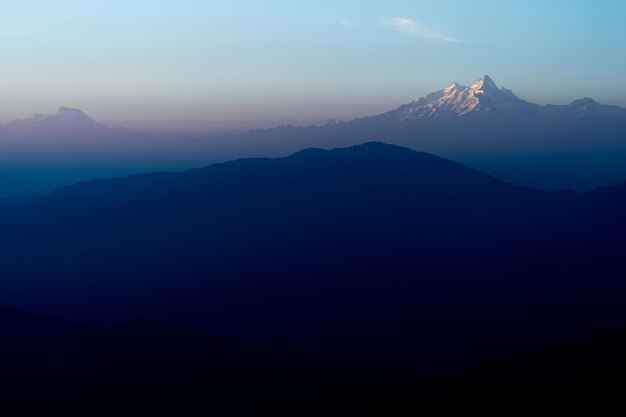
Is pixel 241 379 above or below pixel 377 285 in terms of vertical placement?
above

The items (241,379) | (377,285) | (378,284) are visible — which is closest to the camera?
(241,379)

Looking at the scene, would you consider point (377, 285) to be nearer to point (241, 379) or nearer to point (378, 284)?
point (378, 284)

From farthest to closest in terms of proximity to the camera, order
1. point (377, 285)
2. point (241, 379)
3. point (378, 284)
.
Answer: point (378, 284), point (377, 285), point (241, 379)

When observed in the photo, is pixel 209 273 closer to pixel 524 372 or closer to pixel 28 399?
pixel 28 399

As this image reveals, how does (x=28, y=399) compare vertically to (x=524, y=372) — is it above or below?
below

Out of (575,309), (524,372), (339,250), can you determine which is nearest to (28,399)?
(524,372)

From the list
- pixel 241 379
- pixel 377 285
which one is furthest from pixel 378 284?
pixel 241 379

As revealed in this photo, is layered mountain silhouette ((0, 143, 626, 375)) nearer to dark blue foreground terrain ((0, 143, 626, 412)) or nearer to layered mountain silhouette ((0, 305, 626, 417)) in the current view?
dark blue foreground terrain ((0, 143, 626, 412))

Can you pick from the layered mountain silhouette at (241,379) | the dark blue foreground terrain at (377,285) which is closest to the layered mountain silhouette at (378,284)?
the dark blue foreground terrain at (377,285)

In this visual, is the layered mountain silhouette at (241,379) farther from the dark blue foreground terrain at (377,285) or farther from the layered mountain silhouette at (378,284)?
the layered mountain silhouette at (378,284)

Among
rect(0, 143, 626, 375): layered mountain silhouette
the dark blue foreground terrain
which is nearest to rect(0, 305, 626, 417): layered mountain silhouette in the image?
the dark blue foreground terrain

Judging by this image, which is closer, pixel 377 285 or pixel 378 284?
pixel 377 285
